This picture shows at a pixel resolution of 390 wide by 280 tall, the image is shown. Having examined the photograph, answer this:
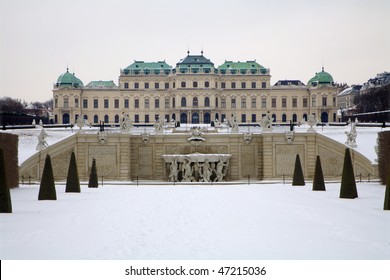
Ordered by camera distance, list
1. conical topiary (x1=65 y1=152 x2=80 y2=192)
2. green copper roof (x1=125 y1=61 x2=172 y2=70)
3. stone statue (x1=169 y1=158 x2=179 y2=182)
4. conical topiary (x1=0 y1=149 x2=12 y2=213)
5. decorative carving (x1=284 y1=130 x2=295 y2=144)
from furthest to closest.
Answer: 1. green copper roof (x1=125 y1=61 x2=172 y2=70)
2. decorative carving (x1=284 y1=130 x2=295 y2=144)
3. stone statue (x1=169 y1=158 x2=179 y2=182)
4. conical topiary (x1=65 y1=152 x2=80 y2=192)
5. conical topiary (x1=0 y1=149 x2=12 y2=213)

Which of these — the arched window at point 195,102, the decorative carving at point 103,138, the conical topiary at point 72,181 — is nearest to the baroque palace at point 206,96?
the arched window at point 195,102

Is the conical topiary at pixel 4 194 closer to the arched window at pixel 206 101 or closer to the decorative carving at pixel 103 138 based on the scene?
the decorative carving at pixel 103 138

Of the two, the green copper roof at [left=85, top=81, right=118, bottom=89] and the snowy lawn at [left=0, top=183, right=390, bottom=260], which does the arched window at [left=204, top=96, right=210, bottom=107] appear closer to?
the green copper roof at [left=85, top=81, right=118, bottom=89]

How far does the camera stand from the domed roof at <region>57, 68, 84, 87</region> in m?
73.3

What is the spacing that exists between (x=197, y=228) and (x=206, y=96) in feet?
209

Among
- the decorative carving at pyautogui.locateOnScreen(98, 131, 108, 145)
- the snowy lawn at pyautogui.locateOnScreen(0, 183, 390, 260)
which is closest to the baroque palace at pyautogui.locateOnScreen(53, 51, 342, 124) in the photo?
the decorative carving at pyautogui.locateOnScreen(98, 131, 108, 145)

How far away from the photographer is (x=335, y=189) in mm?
18141

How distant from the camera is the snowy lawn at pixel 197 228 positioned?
811 cm

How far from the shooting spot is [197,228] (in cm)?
1018

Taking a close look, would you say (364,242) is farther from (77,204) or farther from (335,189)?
(335,189)

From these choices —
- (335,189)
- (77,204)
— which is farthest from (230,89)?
(77,204)

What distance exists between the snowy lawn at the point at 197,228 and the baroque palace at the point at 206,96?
2328 inches

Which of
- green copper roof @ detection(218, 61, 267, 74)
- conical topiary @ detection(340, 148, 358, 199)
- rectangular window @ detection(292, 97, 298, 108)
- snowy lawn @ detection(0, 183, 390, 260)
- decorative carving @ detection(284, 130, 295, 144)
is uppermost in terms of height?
green copper roof @ detection(218, 61, 267, 74)

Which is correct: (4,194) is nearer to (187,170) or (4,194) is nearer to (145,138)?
(187,170)
